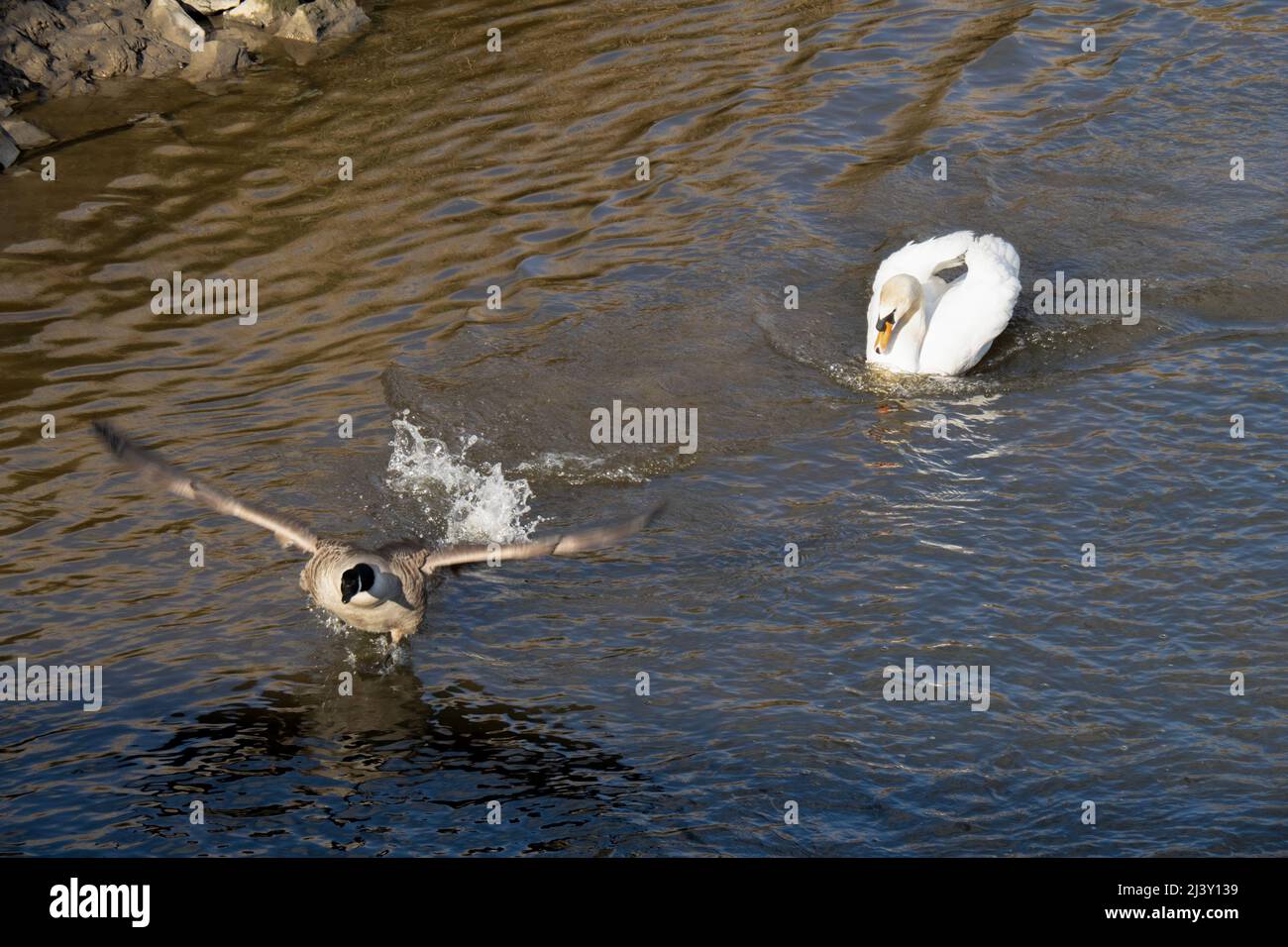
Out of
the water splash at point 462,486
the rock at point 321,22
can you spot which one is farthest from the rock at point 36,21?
the water splash at point 462,486

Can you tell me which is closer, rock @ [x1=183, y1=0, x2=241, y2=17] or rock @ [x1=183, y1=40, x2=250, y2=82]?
rock @ [x1=183, y1=40, x2=250, y2=82]

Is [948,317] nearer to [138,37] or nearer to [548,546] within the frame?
[548,546]

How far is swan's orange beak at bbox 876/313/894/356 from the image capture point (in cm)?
1139

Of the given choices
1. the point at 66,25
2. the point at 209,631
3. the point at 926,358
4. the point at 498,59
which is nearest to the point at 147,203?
the point at 66,25

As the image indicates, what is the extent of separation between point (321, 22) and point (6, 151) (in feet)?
13.8

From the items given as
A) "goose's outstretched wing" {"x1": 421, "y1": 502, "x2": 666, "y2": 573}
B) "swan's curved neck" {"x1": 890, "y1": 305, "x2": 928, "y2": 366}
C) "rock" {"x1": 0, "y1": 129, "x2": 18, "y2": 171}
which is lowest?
"goose's outstretched wing" {"x1": 421, "y1": 502, "x2": 666, "y2": 573}

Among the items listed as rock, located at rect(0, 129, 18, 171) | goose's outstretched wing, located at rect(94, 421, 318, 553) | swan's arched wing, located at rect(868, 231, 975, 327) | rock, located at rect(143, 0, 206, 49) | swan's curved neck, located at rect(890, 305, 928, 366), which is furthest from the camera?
rock, located at rect(143, 0, 206, 49)

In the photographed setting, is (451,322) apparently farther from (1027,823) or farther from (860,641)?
(1027,823)

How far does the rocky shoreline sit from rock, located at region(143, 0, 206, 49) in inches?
0.4

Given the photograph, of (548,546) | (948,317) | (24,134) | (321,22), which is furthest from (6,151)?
(948,317)

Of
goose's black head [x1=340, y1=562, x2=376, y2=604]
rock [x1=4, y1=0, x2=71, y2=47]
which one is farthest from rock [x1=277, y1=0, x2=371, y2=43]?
goose's black head [x1=340, y1=562, x2=376, y2=604]

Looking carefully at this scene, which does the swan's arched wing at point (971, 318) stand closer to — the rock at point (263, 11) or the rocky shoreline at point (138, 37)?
the rocky shoreline at point (138, 37)

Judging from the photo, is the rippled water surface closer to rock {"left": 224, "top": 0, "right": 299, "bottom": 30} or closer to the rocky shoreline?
the rocky shoreline

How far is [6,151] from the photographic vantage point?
14672 millimetres
